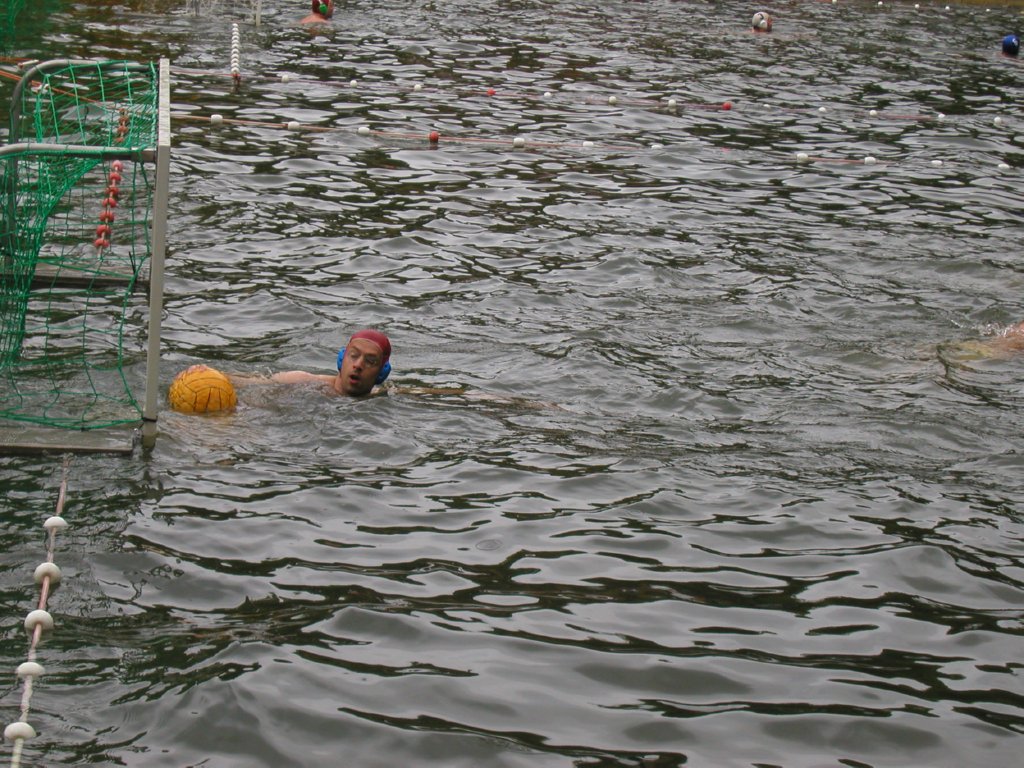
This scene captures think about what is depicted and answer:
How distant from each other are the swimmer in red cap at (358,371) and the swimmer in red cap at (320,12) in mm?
17921

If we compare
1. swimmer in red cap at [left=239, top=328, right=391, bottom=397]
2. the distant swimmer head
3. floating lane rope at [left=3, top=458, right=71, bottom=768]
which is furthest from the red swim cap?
the distant swimmer head

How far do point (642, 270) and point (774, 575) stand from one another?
6189 mm

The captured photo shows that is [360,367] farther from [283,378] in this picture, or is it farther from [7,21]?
[7,21]

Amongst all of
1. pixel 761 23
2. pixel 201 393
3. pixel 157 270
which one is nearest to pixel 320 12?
pixel 761 23

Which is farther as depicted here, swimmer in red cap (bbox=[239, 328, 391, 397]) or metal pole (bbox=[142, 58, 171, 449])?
swimmer in red cap (bbox=[239, 328, 391, 397])

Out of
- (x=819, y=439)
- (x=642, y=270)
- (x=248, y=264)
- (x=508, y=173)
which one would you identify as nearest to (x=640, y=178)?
(x=508, y=173)

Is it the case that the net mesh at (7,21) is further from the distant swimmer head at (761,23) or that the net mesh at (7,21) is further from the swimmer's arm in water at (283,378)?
the distant swimmer head at (761,23)

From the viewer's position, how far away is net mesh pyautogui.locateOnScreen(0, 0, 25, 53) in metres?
19.9

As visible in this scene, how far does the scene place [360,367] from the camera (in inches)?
356

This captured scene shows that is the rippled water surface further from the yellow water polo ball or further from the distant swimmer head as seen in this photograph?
the distant swimmer head

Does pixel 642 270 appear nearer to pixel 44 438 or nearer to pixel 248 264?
pixel 248 264

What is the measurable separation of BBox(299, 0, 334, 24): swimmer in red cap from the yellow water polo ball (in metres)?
18.4

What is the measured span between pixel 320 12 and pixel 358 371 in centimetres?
1836

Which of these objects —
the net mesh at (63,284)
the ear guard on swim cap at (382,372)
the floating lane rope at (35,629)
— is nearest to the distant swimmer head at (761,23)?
the net mesh at (63,284)
